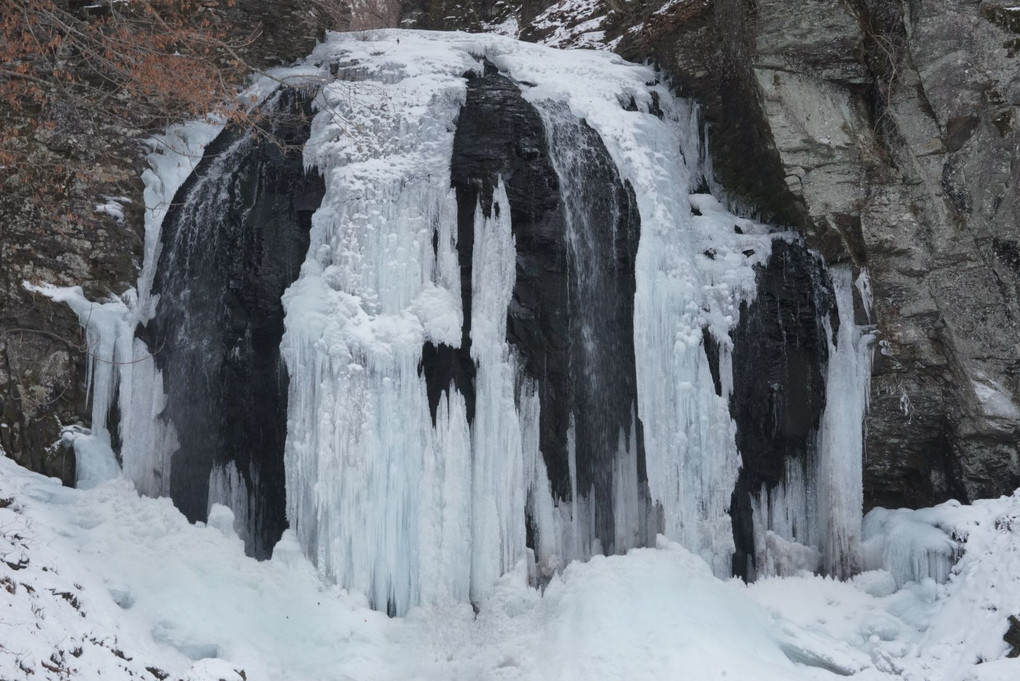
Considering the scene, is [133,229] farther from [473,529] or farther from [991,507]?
[991,507]

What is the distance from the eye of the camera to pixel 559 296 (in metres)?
9.15

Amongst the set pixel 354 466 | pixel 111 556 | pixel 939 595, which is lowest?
pixel 939 595

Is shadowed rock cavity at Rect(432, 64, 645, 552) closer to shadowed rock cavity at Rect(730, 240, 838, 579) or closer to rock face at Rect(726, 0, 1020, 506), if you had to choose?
shadowed rock cavity at Rect(730, 240, 838, 579)

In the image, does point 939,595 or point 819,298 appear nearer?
point 939,595

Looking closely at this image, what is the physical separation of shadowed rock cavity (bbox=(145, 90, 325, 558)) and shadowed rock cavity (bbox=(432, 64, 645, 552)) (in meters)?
1.61

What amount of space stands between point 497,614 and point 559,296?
3137mm

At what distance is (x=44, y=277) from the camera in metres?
8.57

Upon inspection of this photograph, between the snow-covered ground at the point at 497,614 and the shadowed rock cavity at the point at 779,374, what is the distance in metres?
1.38

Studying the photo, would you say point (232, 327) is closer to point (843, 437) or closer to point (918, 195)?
point (843, 437)

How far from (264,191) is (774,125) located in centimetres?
541

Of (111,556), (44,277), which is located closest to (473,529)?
(111,556)

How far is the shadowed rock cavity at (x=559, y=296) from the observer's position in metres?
8.91

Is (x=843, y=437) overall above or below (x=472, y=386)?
below

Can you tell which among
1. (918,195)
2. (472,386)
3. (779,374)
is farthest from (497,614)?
(918,195)
